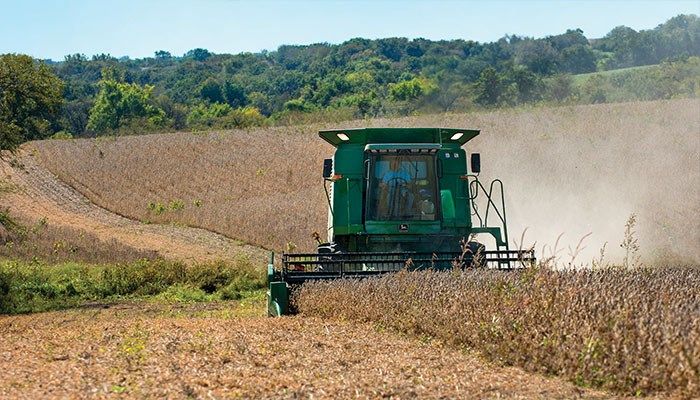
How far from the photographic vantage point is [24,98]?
70.5 ft

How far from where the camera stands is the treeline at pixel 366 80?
185 ft

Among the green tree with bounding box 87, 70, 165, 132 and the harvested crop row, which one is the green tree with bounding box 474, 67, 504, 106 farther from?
the harvested crop row

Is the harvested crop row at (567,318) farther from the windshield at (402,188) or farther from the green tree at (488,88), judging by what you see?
the green tree at (488,88)

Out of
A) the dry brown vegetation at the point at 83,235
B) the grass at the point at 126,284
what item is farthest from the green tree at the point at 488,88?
the grass at the point at 126,284

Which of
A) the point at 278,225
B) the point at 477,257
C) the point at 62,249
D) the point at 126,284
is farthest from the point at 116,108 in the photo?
the point at 477,257

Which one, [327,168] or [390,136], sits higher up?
[390,136]

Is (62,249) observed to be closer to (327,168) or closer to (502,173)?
(502,173)

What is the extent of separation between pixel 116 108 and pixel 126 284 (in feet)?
233

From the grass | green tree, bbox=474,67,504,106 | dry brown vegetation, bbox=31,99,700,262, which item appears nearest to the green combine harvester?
the grass

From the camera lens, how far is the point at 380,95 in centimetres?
7669

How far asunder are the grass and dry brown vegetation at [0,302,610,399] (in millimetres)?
7932

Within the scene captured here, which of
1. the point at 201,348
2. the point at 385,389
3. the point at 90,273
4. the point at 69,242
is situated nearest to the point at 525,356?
the point at 385,389

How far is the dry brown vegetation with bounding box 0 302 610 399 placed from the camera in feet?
24.5

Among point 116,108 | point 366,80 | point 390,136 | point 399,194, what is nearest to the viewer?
point 399,194
